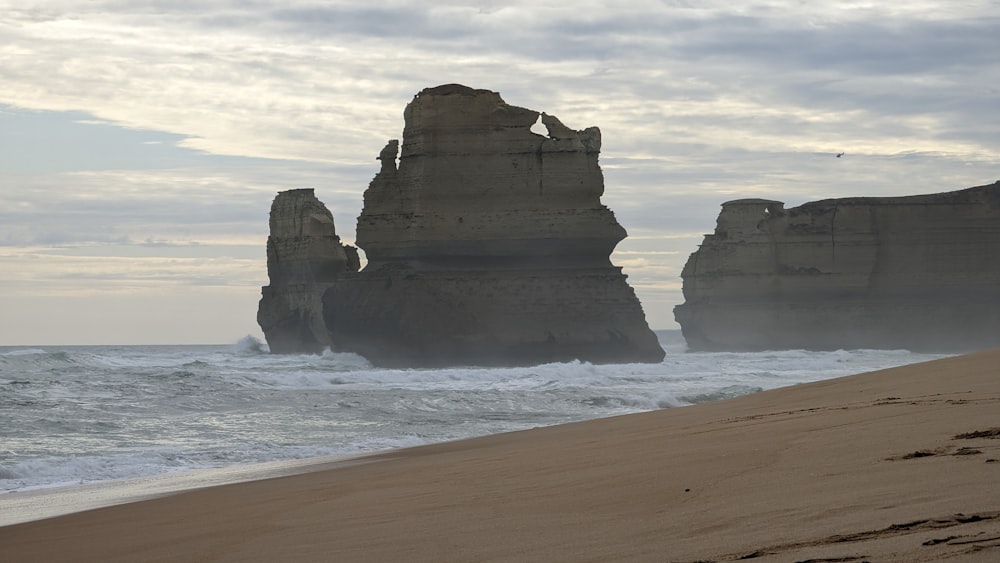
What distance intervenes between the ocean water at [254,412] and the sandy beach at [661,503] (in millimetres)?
3702

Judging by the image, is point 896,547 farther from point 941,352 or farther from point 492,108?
point 941,352

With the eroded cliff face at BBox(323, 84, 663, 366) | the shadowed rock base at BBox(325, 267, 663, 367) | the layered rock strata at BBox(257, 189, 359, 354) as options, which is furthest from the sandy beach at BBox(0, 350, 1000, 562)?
the layered rock strata at BBox(257, 189, 359, 354)

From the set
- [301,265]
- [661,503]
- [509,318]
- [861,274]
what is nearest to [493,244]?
[509,318]

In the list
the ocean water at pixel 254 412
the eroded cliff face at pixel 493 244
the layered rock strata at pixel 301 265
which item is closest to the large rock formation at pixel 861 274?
the layered rock strata at pixel 301 265

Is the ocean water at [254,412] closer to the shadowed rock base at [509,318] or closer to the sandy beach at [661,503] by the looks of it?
the sandy beach at [661,503]

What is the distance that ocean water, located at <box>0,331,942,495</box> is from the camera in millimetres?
12539

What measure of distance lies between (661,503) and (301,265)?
181 feet

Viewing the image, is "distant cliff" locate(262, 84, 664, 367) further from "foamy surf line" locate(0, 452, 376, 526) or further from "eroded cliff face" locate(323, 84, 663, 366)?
"foamy surf line" locate(0, 452, 376, 526)

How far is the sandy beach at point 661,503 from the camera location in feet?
11.5

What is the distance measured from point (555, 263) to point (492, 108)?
609 cm

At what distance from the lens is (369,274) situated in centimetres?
4369

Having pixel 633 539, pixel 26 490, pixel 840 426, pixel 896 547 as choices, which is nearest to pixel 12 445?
pixel 26 490

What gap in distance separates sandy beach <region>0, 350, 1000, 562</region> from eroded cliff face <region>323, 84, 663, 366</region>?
31.9 metres

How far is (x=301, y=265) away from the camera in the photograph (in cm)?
5872
